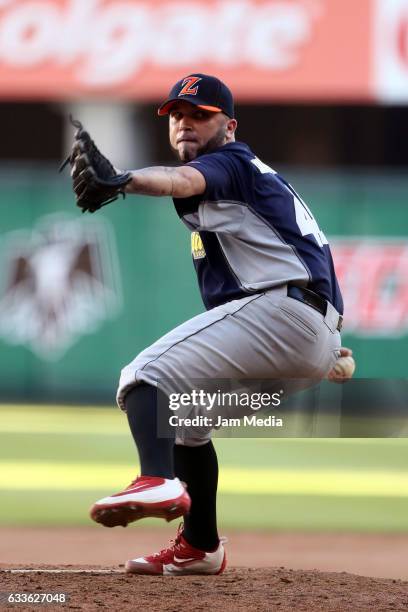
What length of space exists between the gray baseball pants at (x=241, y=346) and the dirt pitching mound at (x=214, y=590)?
0.73 metres

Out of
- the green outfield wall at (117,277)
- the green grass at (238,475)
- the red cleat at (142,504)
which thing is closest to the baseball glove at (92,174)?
the red cleat at (142,504)

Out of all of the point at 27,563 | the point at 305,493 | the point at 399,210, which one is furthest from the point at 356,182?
the point at 27,563

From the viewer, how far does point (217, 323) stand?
3967 millimetres

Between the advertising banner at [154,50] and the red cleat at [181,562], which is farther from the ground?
the advertising banner at [154,50]

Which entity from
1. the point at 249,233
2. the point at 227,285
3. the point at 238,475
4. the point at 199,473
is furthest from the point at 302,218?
the point at 238,475

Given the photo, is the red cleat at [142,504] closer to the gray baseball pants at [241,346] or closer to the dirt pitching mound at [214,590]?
the gray baseball pants at [241,346]

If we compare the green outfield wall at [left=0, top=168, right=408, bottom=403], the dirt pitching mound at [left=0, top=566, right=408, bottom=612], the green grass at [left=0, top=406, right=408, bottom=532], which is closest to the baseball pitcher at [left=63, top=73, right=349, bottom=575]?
the dirt pitching mound at [left=0, top=566, right=408, bottom=612]

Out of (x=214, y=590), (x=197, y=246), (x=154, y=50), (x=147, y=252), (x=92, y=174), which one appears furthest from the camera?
(x=154, y=50)

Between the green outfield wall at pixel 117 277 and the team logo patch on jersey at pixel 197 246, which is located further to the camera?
the green outfield wall at pixel 117 277

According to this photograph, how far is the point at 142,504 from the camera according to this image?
140 inches

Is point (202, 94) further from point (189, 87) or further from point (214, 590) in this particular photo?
point (214, 590)

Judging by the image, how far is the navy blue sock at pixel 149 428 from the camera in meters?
3.78

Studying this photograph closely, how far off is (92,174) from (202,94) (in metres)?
0.75

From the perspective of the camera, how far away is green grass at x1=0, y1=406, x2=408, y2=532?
6875 millimetres
